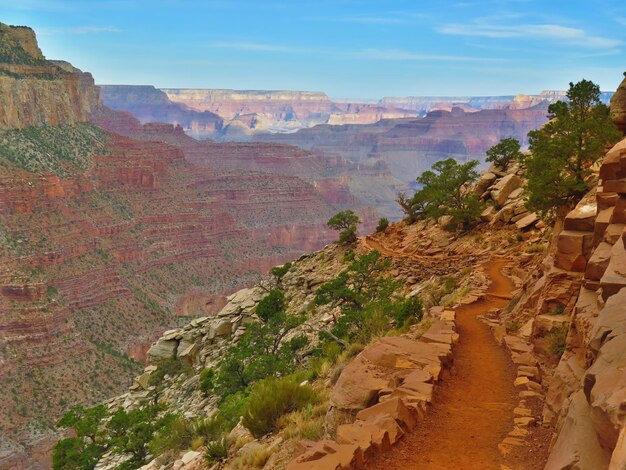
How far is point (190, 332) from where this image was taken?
41.8 metres

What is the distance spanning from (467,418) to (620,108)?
14.9 meters

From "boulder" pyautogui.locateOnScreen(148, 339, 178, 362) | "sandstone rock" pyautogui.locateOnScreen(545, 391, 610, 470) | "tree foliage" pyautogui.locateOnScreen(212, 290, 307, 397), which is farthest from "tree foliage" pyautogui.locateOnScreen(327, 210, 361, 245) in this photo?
"sandstone rock" pyautogui.locateOnScreen(545, 391, 610, 470)

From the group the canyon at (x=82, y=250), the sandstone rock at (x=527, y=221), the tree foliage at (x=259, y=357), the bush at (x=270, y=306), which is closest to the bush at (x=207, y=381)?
the tree foliage at (x=259, y=357)

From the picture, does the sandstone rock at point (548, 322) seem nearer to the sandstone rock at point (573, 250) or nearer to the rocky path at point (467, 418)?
the rocky path at point (467, 418)

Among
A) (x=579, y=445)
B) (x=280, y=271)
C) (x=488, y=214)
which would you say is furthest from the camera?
(x=280, y=271)

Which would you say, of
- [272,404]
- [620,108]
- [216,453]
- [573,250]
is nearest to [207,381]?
[216,453]

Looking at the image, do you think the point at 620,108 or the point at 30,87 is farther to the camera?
the point at 30,87

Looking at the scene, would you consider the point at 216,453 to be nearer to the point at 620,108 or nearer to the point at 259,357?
the point at 259,357

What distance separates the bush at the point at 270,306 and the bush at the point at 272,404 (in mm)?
20241

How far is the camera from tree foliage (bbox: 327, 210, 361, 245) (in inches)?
1757

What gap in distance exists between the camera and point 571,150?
22.2 metres

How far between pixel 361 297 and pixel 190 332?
57.4ft

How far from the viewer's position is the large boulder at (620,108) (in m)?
21.1

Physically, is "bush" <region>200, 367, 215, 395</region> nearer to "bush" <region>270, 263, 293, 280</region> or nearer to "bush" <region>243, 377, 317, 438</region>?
"bush" <region>243, 377, 317, 438</region>
